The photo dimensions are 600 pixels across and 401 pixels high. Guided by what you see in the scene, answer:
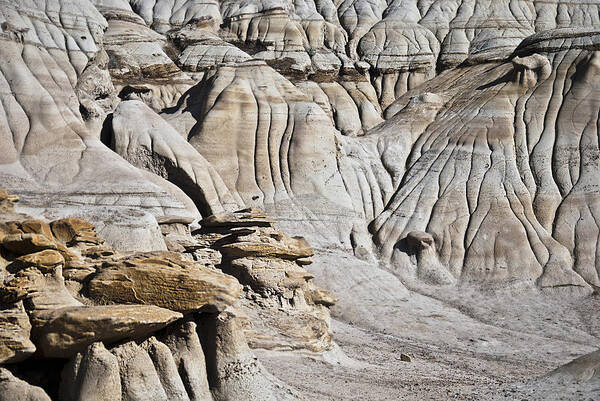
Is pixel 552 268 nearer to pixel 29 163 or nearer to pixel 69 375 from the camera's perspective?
pixel 29 163

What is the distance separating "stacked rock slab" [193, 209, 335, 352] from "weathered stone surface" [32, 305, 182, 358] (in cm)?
867

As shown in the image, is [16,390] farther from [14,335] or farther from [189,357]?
[189,357]

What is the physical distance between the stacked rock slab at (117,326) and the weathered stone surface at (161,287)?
0.02 metres

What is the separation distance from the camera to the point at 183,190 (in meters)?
35.4

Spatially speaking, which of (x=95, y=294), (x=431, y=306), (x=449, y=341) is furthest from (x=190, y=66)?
(x=95, y=294)

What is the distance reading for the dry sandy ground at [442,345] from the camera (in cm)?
1734

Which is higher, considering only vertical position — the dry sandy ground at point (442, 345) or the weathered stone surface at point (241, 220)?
the weathered stone surface at point (241, 220)

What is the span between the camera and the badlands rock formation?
13000 millimetres

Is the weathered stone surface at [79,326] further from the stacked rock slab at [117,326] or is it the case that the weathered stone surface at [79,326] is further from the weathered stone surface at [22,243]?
the weathered stone surface at [22,243]

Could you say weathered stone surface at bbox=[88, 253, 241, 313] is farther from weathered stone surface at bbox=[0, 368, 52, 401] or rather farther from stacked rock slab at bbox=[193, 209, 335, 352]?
stacked rock slab at bbox=[193, 209, 335, 352]

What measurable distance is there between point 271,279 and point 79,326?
453 inches

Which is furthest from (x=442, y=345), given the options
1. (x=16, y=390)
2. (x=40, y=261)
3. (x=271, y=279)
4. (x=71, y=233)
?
(x=16, y=390)

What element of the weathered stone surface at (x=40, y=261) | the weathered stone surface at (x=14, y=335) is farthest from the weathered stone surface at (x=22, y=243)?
the weathered stone surface at (x=14, y=335)

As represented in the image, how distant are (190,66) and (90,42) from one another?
55.8ft
